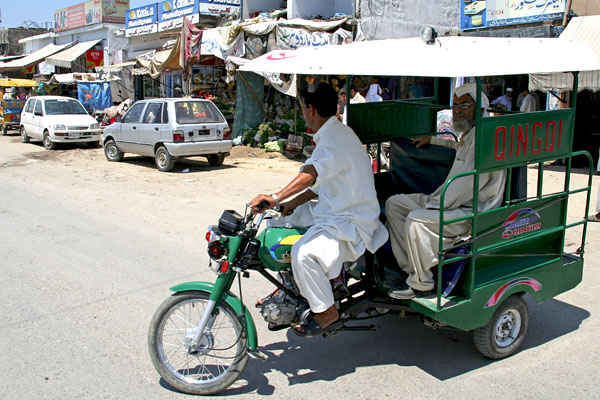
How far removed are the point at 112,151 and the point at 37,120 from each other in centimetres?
507

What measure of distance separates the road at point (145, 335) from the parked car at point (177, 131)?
4636mm

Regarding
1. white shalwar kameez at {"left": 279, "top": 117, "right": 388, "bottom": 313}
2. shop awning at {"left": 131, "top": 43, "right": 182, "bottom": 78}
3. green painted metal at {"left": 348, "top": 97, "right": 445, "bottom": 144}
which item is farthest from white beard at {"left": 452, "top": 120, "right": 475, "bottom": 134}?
shop awning at {"left": 131, "top": 43, "right": 182, "bottom": 78}

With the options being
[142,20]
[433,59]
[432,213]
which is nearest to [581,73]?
[432,213]

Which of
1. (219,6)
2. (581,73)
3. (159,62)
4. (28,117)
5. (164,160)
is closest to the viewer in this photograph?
(581,73)

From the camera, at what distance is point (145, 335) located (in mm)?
4184

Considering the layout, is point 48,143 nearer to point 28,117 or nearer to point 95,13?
point 28,117

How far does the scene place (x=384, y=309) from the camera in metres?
3.82

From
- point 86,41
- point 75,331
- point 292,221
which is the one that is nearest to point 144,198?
point 75,331

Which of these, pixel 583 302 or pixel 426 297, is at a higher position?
pixel 426 297

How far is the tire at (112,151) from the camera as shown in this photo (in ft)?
47.5

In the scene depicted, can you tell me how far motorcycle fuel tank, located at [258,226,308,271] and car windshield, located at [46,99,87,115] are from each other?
16548 millimetres

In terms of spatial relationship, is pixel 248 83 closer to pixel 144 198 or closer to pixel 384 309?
pixel 144 198

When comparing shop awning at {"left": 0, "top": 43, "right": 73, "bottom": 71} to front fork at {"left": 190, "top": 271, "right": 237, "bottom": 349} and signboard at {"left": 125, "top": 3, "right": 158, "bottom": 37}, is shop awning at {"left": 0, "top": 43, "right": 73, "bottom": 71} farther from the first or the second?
front fork at {"left": 190, "top": 271, "right": 237, "bottom": 349}

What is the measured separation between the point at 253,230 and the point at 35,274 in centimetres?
330
